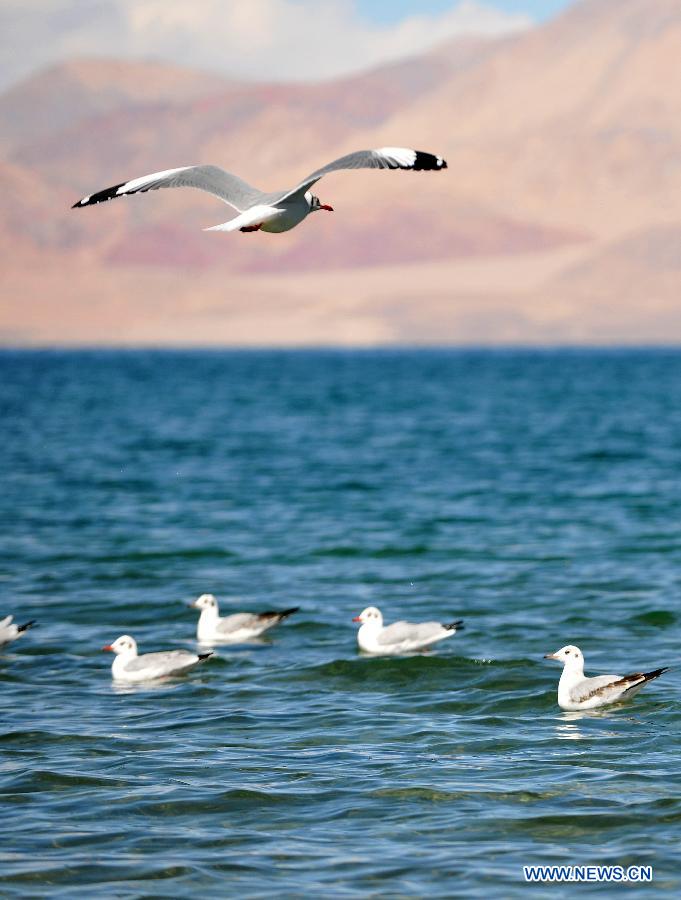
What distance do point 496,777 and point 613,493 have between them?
20.7 meters

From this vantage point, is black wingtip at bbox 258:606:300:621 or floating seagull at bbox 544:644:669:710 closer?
floating seagull at bbox 544:644:669:710

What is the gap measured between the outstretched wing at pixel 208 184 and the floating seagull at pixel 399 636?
540 centimetres

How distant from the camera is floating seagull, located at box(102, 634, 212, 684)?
15.5m

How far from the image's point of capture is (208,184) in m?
13.9

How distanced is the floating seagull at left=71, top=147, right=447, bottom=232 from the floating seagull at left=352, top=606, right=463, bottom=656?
5418 millimetres

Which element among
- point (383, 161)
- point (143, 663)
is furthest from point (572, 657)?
point (383, 161)

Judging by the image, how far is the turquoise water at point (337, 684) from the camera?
10.3 metres

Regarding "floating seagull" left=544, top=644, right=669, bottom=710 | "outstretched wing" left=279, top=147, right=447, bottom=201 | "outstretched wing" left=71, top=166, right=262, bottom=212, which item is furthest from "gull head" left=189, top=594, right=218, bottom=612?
"outstretched wing" left=279, top=147, right=447, bottom=201

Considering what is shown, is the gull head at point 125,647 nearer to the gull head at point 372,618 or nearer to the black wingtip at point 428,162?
the gull head at point 372,618

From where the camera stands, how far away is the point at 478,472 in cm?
3706

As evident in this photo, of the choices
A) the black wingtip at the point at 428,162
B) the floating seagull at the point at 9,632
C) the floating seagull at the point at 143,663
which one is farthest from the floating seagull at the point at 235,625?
the black wingtip at the point at 428,162

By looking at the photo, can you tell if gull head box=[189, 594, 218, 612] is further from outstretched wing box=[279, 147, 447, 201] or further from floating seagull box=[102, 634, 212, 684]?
outstretched wing box=[279, 147, 447, 201]

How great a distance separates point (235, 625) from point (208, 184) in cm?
580

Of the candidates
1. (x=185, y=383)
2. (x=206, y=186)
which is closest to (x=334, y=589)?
(x=206, y=186)
